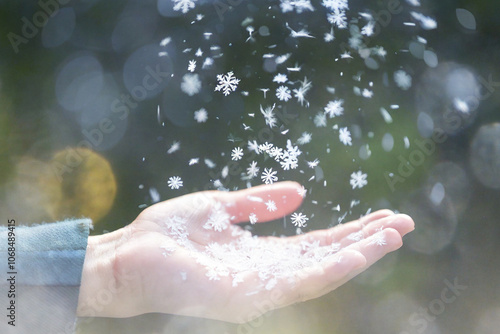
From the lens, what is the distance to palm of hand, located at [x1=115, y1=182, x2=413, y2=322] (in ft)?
3.00

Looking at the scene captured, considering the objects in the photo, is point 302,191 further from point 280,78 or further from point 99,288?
point 99,288

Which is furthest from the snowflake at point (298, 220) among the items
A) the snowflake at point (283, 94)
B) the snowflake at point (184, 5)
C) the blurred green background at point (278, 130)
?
the snowflake at point (184, 5)

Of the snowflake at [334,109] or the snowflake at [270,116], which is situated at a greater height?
the snowflake at [270,116]

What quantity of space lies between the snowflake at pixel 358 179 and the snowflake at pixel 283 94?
1.04ft

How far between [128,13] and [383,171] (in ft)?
3.90

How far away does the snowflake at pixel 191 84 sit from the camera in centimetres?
144

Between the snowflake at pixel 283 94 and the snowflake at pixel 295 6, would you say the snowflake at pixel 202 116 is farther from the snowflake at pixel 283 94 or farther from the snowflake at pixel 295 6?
the snowflake at pixel 295 6

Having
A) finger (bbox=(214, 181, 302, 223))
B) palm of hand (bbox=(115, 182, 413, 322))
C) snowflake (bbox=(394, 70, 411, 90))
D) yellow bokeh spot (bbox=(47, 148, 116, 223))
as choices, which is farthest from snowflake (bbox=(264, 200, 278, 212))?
yellow bokeh spot (bbox=(47, 148, 116, 223))

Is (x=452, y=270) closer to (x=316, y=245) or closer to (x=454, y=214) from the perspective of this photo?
(x=454, y=214)

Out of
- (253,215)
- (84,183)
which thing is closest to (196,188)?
(253,215)

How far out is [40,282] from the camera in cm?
81

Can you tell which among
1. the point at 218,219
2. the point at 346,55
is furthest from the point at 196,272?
the point at 346,55

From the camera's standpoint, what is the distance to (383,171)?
1517 millimetres

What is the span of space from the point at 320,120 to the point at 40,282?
914 millimetres
